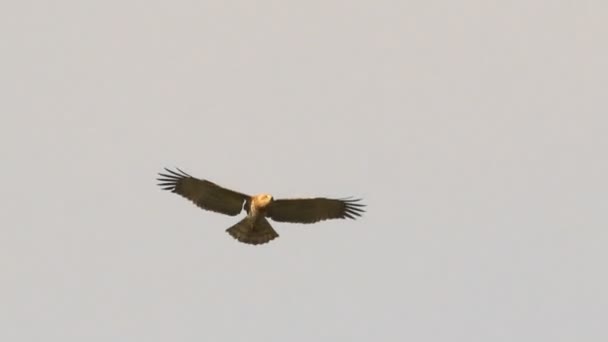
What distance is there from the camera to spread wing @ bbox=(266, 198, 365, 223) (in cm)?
2228

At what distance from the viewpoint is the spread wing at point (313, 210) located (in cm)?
2228

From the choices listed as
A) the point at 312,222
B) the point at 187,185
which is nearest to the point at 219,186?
the point at 187,185

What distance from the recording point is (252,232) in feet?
74.3

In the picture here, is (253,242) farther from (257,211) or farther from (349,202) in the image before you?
(349,202)

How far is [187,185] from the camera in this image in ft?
73.6

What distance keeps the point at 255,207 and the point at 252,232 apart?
0.76 meters

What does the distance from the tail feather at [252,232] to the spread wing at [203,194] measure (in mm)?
335

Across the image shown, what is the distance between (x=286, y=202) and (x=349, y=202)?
154cm

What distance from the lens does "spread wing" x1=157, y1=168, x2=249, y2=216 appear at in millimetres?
22234

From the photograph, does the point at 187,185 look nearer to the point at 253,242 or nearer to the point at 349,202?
the point at 253,242

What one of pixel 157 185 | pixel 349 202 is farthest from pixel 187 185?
pixel 349 202

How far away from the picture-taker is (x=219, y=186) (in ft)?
71.9

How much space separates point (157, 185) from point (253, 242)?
2.54 meters

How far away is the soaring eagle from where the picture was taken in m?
22.2
